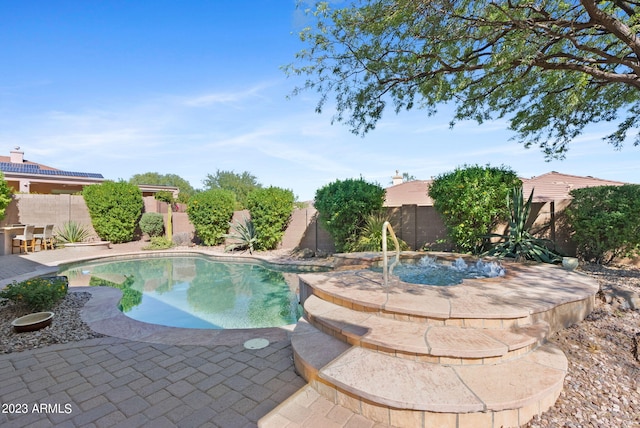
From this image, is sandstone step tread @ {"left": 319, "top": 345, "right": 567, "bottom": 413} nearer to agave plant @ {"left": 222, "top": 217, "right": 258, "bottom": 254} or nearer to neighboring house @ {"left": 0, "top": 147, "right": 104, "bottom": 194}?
agave plant @ {"left": 222, "top": 217, "right": 258, "bottom": 254}

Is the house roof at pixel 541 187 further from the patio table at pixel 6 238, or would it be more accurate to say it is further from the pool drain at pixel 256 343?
the patio table at pixel 6 238

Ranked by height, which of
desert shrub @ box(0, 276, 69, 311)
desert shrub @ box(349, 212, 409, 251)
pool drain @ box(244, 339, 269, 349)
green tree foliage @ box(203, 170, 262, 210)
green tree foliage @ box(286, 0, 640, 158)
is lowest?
pool drain @ box(244, 339, 269, 349)

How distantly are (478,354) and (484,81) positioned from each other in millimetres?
5918

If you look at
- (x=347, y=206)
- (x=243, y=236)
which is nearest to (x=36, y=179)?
(x=243, y=236)

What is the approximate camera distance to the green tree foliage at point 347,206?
324 inches

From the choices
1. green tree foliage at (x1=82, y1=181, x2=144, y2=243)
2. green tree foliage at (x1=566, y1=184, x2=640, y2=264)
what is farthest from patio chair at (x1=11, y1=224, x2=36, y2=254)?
green tree foliage at (x1=566, y1=184, x2=640, y2=264)

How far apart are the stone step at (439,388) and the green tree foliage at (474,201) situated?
4.53 m

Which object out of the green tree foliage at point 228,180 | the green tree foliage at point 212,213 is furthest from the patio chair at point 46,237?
the green tree foliage at point 228,180

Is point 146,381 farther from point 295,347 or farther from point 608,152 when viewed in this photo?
point 608,152

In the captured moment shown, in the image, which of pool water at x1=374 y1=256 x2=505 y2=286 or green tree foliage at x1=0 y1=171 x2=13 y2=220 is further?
green tree foliage at x1=0 y1=171 x2=13 y2=220

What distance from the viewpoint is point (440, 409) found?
5.90ft

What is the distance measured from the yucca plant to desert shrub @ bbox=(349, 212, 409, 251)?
12440 mm

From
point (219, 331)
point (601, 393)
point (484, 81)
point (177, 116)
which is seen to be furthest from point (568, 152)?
point (177, 116)

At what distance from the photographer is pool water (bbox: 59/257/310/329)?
4930 mm
